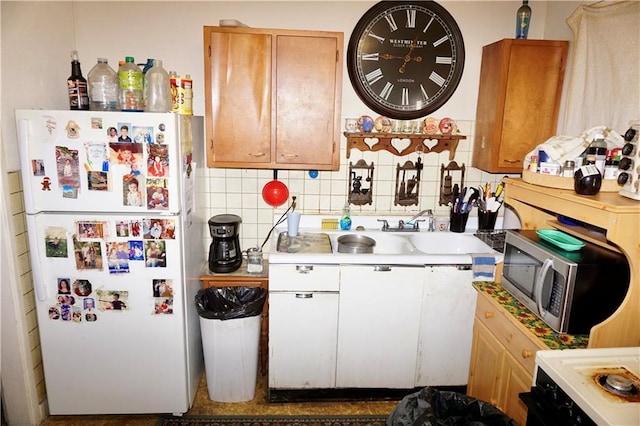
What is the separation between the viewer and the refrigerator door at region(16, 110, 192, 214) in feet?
6.41

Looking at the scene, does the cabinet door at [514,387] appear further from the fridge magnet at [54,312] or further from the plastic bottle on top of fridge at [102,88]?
the plastic bottle on top of fridge at [102,88]

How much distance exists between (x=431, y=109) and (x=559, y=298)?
4.91ft

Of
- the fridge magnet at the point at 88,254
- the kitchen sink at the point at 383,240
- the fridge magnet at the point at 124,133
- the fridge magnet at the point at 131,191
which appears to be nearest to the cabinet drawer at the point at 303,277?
the kitchen sink at the point at 383,240

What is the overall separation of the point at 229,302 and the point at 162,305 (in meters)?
0.51

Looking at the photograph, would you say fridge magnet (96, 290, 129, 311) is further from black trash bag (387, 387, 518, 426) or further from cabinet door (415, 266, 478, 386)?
cabinet door (415, 266, 478, 386)

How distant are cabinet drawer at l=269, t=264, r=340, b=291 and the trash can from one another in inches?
7.9

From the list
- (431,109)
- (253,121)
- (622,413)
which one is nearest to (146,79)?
(253,121)

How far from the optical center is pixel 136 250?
2092 mm

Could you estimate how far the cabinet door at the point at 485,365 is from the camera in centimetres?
197

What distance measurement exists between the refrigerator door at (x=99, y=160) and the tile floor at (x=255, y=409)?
3.85ft

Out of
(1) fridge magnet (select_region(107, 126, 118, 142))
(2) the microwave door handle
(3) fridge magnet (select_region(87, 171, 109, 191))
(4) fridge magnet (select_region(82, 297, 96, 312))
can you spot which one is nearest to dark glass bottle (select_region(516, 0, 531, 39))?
(2) the microwave door handle

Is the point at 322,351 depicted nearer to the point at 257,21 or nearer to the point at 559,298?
the point at 559,298

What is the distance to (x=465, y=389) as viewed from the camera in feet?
8.36

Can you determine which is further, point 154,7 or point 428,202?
point 428,202
